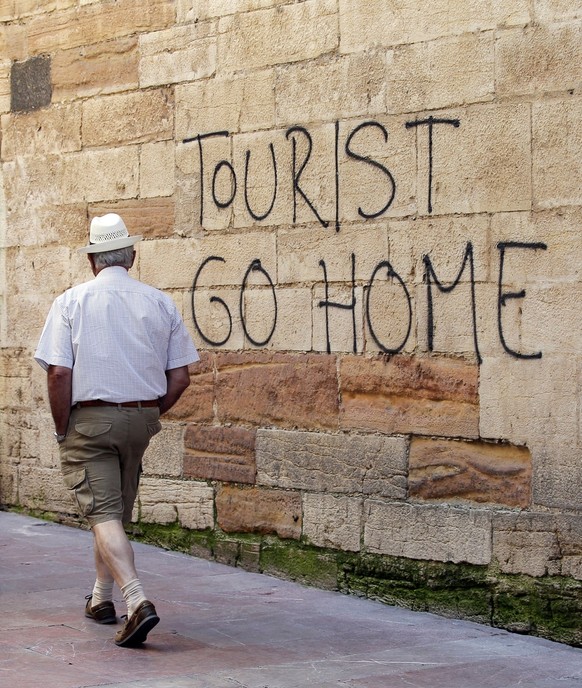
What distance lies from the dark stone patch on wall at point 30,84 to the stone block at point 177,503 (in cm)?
262

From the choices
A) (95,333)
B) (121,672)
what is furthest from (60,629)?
(95,333)

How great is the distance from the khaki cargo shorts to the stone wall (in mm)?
1393

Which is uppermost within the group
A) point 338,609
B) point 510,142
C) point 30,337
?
point 510,142

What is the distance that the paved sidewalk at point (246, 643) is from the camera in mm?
4977

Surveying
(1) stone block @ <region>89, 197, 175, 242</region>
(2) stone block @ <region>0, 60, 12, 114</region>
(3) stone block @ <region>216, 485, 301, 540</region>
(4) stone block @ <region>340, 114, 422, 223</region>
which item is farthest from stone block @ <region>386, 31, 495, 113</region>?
(2) stone block @ <region>0, 60, 12, 114</region>

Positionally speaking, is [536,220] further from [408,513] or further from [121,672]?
[121,672]

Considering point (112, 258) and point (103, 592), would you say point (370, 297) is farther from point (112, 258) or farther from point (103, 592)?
point (103, 592)

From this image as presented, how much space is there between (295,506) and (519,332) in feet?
5.42

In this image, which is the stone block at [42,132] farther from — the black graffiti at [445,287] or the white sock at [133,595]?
the white sock at [133,595]

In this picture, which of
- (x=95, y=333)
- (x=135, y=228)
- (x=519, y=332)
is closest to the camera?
(x=95, y=333)

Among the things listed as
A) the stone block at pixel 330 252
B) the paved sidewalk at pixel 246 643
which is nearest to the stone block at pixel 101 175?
the stone block at pixel 330 252

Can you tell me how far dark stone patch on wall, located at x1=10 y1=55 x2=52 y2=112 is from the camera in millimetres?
8336

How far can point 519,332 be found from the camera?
5.91m

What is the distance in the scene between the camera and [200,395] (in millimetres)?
7352
